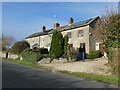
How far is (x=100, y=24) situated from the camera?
32.3m

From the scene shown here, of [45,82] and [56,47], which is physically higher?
[56,47]

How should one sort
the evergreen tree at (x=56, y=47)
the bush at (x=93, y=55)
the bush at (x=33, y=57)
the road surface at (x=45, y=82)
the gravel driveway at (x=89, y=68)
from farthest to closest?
the bush at (x=93, y=55)
the bush at (x=33, y=57)
the evergreen tree at (x=56, y=47)
the gravel driveway at (x=89, y=68)
the road surface at (x=45, y=82)

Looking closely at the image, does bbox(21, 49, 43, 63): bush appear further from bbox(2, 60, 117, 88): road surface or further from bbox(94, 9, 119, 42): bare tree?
bbox(2, 60, 117, 88): road surface

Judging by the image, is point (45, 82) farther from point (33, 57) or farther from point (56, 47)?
point (33, 57)

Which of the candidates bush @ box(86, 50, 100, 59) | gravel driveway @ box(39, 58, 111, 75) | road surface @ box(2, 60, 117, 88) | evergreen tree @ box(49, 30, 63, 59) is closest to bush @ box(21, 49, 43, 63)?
evergreen tree @ box(49, 30, 63, 59)

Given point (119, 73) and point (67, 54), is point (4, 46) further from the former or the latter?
point (119, 73)

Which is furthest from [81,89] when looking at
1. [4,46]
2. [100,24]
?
[4,46]

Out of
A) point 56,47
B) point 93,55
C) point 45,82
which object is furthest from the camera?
point 93,55

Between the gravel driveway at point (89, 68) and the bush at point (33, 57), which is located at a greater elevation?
A: the bush at point (33, 57)

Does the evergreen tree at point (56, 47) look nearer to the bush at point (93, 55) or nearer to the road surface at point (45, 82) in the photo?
→ the bush at point (93, 55)

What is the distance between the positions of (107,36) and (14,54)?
32878mm

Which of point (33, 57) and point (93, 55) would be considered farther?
point (93, 55)

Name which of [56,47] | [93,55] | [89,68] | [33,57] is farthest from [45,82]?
[93,55]

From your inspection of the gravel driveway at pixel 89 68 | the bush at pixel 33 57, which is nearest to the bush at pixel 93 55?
the bush at pixel 33 57
